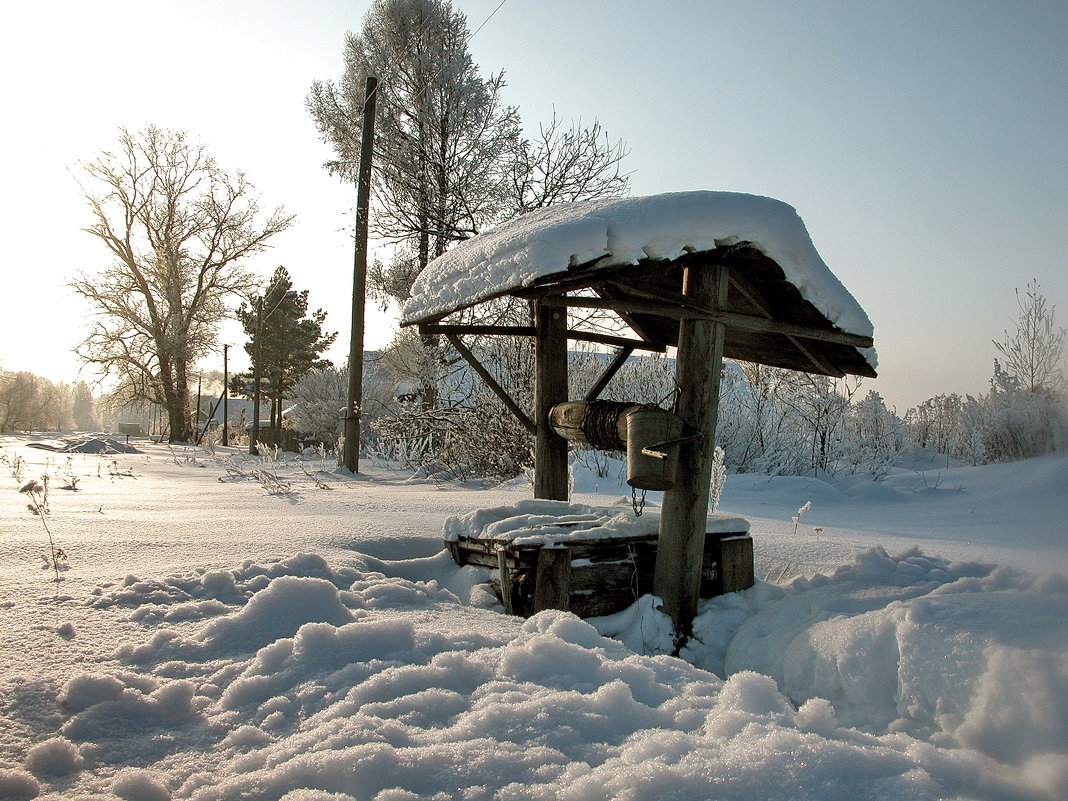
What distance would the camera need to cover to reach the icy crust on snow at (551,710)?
154 centimetres

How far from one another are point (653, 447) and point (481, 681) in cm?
A: 173

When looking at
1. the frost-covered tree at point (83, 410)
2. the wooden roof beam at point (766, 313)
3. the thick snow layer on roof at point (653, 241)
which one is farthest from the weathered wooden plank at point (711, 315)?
the frost-covered tree at point (83, 410)

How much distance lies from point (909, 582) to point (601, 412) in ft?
6.23

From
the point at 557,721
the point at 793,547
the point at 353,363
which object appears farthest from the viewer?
the point at 353,363

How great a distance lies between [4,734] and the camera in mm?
1721

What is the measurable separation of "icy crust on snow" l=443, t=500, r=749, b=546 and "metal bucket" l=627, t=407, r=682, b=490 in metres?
0.46

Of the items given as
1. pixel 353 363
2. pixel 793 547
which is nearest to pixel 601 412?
pixel 793 547

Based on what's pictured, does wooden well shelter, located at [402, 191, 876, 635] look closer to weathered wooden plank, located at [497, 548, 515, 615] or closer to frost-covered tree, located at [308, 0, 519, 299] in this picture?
weathered wooden plank, located at [497, 548, 515, 615]

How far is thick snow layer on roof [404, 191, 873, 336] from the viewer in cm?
332

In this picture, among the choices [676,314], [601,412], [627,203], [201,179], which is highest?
[201,179]

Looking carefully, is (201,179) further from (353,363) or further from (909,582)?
(909,582)

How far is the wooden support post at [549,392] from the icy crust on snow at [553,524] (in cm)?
50

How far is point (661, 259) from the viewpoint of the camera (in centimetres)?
336

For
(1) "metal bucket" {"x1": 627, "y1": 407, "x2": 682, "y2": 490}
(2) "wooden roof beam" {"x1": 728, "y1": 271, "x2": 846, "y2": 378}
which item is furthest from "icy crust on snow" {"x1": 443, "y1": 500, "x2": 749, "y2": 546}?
(2) "wooden roof beam" {"x1": 728, "y1": 271, "x2": 846, "y2": 378}
